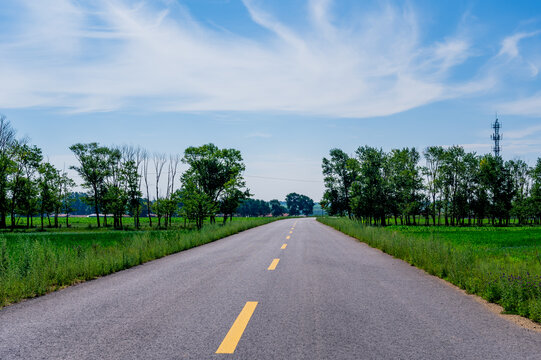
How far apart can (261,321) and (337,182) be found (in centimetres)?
7292

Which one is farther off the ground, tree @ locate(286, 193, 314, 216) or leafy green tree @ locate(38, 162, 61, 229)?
leafy green tree @ locate(38, 162, 61, 229)

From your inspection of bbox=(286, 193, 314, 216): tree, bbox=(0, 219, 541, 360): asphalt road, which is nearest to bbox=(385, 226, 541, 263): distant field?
bbox=(0, 219, 541, 360): asphalt road

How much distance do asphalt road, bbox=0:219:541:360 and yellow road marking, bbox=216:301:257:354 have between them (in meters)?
0.01

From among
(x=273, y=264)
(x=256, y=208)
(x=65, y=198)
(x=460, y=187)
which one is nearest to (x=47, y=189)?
(x=65, y=198)

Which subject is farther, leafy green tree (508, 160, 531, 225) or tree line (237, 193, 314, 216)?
tree line (237, 193, 314, 216)

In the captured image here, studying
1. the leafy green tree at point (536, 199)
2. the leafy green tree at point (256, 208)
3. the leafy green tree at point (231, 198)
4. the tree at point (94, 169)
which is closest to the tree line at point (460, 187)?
the leafy green tree at point (536, 199)

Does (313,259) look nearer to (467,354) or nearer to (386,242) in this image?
(386,242)

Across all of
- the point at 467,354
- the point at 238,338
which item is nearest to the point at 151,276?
the point at 238,338

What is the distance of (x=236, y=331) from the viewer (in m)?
4.09

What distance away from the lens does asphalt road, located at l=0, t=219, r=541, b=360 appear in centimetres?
353

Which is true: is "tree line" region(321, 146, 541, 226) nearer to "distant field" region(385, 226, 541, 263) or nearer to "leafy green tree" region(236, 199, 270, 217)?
"distant field" region(385, 226, 541, 263)

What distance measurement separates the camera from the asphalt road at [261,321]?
353 centimetres

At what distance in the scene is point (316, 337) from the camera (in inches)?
154

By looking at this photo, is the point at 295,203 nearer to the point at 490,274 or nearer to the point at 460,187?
the point at 460,187
